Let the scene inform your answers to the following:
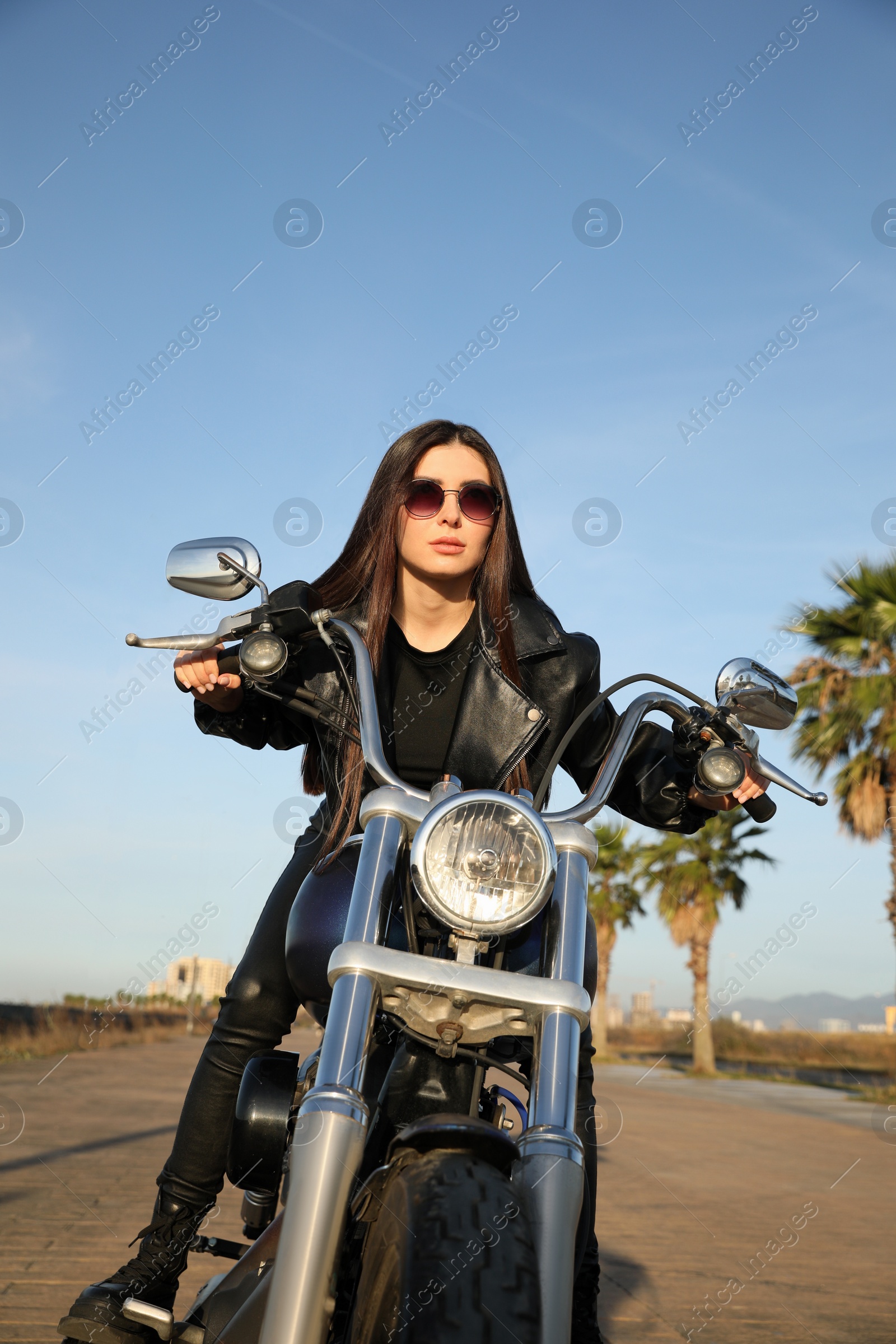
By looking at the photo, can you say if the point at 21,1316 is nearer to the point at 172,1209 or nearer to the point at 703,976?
the point at 172,1209

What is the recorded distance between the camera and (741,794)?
83.8 inches

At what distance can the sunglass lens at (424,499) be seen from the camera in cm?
231

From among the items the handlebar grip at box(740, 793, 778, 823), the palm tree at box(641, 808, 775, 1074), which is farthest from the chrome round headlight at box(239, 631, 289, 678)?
the palm tree at box(641, 808, 775, 1074)

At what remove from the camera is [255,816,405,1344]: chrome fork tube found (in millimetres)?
1351

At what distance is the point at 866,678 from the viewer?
1761 centimetres

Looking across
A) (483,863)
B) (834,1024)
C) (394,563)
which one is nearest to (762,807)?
(483,863)

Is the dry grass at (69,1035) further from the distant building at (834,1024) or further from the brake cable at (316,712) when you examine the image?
the distant building at (834,1024)

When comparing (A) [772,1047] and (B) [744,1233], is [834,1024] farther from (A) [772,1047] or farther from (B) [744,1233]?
(B) [744,1233]

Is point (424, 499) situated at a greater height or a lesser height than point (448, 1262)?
greater

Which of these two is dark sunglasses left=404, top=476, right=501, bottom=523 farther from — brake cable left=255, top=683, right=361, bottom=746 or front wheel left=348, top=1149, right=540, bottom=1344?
front wheel left=348, top=1149, right=540, bottom=1344

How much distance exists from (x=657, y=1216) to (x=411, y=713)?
5330mm

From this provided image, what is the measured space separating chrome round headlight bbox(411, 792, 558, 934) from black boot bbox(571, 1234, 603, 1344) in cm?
84

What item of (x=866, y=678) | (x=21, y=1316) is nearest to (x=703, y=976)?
(x=866, y=678)

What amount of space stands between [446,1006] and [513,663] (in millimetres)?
887
